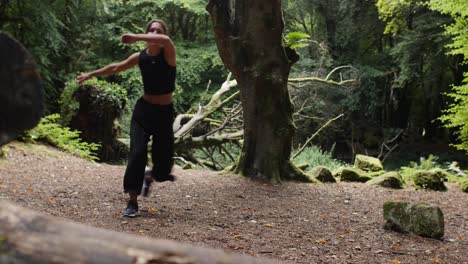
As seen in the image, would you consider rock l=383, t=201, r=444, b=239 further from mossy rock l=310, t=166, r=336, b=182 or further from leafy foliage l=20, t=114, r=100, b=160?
leafy foliage l=20, t=114, r=100, b=160

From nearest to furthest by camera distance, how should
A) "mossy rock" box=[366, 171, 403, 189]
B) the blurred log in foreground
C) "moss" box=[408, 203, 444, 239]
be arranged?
the blurred log in foreground → "moss" box=[408, 203, 444, 239] → "mossy rock" box=[366, 171, 403, 189]

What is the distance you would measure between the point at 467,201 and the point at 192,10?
51.8 feet

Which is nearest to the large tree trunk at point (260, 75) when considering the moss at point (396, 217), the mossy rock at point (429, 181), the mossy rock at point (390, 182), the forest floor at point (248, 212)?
the forest floor at point (248, 212)

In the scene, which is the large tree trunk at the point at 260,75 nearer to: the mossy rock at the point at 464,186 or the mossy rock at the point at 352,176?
the mossy rock at the point at 352,176

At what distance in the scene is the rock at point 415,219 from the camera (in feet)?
17.8

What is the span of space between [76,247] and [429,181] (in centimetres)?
952

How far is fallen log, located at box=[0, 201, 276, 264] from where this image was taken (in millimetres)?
1149

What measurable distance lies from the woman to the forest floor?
496 millimetres

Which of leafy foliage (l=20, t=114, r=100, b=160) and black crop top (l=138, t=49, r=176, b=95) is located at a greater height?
black crop top (l=138, t=49, r=176, b=95)

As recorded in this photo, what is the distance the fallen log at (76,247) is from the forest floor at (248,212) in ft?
10.1

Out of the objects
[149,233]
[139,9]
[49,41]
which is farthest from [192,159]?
Answer: [139,9]

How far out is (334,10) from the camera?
24562 mm

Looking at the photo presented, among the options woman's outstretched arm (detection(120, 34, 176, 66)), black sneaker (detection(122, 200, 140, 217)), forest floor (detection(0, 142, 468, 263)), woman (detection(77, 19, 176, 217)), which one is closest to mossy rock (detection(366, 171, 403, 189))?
forest floor (detection(0, 142, 468, 263))

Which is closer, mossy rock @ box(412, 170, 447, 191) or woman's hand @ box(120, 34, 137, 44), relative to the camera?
woman's hand @ box(120, 34, 137, 44)
